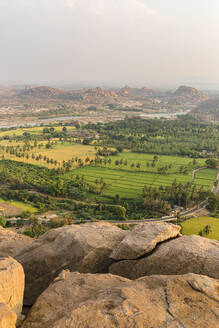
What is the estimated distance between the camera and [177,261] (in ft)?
42.7

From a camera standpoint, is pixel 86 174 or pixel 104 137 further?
pixel 104 137

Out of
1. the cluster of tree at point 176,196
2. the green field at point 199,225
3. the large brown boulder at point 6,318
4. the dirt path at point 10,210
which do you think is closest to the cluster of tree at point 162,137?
the cluster of tree at point 176,196

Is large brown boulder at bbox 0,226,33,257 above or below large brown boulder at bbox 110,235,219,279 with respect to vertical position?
below

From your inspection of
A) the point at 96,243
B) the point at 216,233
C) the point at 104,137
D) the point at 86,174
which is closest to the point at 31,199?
the point at 86,174

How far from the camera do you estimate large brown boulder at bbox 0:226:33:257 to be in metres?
17.2

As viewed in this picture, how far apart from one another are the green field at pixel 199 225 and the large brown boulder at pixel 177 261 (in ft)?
A: 96.9

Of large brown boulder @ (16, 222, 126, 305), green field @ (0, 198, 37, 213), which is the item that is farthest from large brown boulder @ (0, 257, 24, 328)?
green field @ (0, 198, 37, 213)

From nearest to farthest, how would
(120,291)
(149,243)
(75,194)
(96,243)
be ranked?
(120,291) → (149,243) → (96,243) → (75,194)

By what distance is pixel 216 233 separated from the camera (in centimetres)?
4203

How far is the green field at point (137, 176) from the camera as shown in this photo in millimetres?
62875

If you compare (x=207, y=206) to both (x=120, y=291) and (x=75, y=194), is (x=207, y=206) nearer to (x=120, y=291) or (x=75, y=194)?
(x=75, y=194)

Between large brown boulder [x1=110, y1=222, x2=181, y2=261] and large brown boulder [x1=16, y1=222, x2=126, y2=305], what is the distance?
112 cm

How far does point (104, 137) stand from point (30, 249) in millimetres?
108938

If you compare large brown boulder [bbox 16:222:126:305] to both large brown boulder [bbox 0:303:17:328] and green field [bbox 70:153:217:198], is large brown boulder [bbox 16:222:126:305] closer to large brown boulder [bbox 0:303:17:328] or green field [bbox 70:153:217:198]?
large brown boulder [bbox 0:303:17:328]
